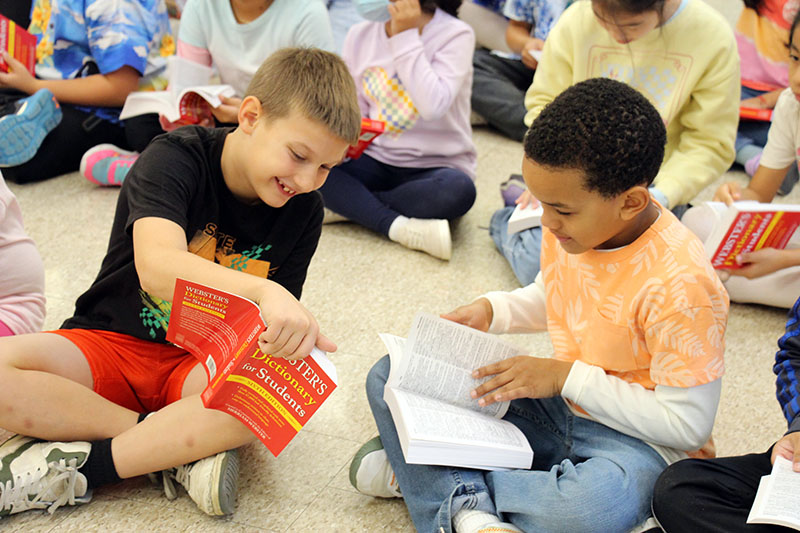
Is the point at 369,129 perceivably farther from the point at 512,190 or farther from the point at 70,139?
the point at 70,139

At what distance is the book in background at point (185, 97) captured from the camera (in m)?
1.76

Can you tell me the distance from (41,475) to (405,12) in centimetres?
125

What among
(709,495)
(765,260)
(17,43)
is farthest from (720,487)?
(17,43)

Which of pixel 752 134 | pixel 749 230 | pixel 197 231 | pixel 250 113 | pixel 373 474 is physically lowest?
pixel 752 134

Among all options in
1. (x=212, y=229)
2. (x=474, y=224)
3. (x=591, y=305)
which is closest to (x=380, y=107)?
Result: (x=474, y=224)

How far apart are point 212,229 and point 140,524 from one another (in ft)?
1.29

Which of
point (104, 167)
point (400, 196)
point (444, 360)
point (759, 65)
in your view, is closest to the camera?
point (444, 360)

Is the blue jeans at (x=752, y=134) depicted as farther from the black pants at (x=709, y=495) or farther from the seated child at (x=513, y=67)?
the black pants at (x=709, y=495)

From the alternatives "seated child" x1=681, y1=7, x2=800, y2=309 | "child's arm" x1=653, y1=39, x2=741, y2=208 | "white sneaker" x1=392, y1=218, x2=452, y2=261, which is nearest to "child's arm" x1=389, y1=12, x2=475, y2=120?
"white sneaker" x1=392, y1=218, x2=452, y2=261

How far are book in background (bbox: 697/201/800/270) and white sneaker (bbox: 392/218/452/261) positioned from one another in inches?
21.8

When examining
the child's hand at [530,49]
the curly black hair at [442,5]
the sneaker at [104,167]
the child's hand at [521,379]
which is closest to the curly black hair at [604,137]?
the child's hand at [521,379]

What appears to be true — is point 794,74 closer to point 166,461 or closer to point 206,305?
point 206,305

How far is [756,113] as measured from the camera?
7.59 feet

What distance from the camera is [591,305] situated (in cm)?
96
